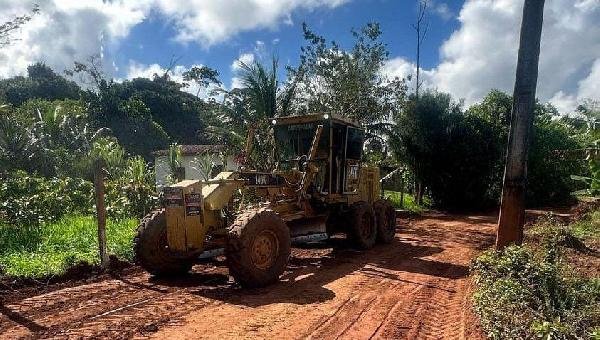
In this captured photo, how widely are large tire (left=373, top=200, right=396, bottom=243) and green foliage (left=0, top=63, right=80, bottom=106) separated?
37662 mm

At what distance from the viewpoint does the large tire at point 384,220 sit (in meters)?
10.7

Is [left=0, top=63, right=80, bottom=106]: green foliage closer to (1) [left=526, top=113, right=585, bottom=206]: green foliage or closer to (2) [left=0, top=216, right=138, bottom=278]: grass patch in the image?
(2) [left=0, top=216, right=138, bottom=278]: grass patch

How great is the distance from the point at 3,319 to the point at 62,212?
6561mm

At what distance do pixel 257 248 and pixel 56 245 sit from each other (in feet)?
14.1

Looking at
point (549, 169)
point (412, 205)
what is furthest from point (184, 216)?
point (549, 169)

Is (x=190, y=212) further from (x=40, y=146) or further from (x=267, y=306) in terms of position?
(x=40, y=146)

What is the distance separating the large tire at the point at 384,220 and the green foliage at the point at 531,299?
446 cm

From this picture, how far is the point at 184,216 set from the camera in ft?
21.4

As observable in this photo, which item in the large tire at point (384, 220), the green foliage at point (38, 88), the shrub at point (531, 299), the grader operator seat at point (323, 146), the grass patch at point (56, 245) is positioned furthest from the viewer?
the green foliage at point (38, 88)

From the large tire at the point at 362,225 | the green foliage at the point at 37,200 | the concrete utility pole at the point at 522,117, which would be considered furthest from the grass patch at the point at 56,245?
the concrete utility pole at the point at 522,117

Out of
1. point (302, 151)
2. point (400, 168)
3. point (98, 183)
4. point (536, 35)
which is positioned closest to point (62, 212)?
point (98, 183)

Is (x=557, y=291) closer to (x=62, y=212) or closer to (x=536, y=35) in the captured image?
(x=536, y=35)

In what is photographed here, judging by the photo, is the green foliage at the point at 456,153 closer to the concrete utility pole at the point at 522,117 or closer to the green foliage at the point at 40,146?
the green foliage at the point at 40,146

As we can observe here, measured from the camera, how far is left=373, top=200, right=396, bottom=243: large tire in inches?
423
